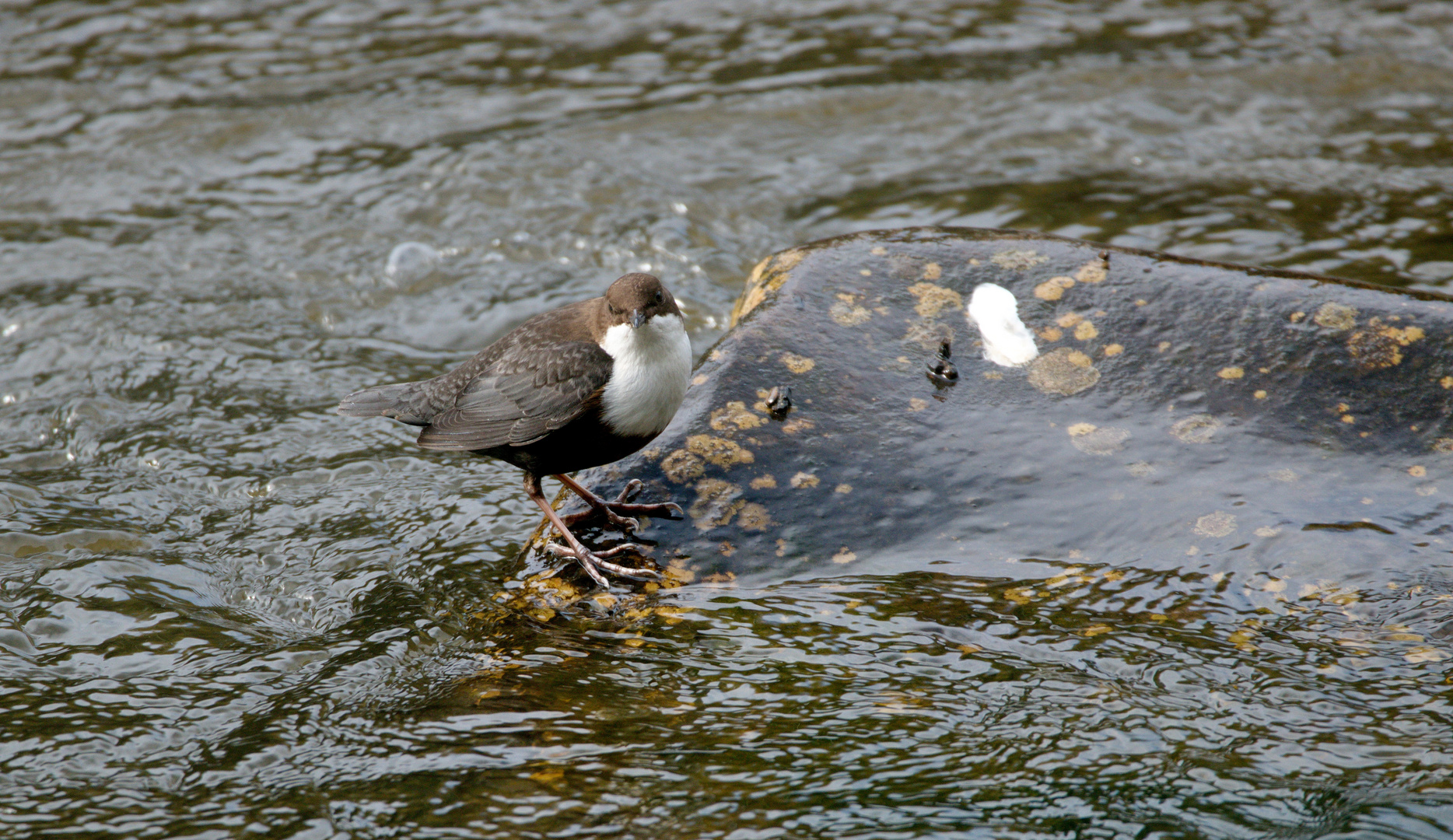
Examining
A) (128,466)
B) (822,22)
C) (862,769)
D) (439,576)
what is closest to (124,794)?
(439,576)

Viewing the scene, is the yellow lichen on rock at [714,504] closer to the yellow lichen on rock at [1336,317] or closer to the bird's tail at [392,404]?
the bird's tail at [392,404]

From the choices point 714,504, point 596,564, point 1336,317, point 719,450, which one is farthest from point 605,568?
point 1336,317

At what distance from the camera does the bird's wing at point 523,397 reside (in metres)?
3.47

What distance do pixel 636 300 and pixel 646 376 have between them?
0.25 metres

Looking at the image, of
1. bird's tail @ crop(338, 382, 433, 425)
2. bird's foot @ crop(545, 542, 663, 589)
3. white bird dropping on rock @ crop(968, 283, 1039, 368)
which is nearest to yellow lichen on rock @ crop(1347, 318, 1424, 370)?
white bird dropping on rock @ crop(968, 283, 1039, 368)

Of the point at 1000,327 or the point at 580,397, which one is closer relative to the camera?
the point at 580,397

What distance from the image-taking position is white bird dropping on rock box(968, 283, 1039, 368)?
12.2 ft

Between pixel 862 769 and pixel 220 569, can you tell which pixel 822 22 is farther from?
pixel 862 769

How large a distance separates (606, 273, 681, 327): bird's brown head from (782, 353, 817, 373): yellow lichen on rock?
0.40m

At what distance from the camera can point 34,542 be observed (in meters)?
4.03

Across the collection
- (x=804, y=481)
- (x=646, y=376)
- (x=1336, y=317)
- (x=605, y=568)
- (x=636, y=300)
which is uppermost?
(x=636, y=300)

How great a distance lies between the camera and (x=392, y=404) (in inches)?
158

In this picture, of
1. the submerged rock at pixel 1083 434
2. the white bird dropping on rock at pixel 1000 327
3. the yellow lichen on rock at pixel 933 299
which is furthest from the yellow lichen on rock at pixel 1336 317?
the yellow lichen on rock at pixel 933 299

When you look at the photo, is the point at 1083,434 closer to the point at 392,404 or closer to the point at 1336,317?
the point at 1336,317
